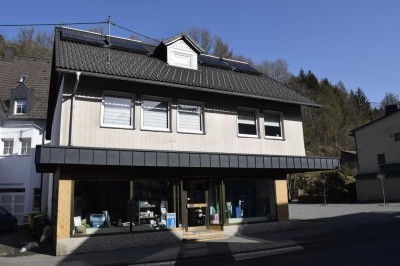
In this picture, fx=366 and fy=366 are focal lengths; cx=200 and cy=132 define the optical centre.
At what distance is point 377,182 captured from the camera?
3519cm

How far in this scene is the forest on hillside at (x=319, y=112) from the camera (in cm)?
3903

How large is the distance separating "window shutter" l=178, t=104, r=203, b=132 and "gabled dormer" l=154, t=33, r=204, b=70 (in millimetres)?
2605

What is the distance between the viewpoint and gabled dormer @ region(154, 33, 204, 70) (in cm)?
1602

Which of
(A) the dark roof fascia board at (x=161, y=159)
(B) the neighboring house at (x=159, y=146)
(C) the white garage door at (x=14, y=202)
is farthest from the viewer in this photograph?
(C) the white garage door at (x=14, y=202)

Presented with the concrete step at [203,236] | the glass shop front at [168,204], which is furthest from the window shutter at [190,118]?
the concrete step at [203,236]

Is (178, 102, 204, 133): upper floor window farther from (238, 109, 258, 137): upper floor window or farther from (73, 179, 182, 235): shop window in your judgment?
(73, 179, 182, 235): shop window

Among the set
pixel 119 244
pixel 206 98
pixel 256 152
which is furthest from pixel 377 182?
pixel 119 244

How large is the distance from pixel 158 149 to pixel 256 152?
14.8 ft

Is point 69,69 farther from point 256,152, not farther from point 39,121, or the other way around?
point 39,121

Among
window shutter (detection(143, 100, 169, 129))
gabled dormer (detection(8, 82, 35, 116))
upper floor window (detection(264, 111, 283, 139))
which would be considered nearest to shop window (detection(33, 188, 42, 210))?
gabled dormer (detection(8, 82, 35, 116))

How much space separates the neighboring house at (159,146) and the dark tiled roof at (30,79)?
1410cm

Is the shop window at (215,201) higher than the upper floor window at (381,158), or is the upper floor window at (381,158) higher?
the upper floor window at (381,158)

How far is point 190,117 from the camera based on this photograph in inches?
566

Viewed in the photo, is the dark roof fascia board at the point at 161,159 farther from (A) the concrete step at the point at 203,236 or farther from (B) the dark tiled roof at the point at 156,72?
(A) the concrete step at the point at 203,236
